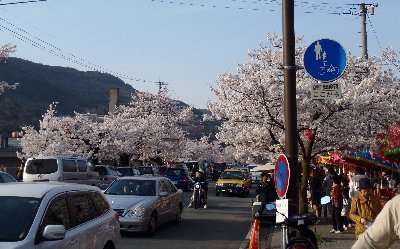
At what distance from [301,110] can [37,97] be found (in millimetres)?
136841

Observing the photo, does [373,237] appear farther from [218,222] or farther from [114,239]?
[218,222]

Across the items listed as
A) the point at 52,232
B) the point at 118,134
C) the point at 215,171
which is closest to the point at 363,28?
the point at 52,232

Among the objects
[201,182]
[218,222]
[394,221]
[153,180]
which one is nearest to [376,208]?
[394,221]

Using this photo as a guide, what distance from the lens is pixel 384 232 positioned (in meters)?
4.02

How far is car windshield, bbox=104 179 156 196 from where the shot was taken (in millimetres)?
16391

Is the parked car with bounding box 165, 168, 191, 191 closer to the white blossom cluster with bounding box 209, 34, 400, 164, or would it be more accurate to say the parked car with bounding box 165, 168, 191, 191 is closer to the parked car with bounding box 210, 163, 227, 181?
the white blossom cluster with bounding box 209, 34, 400, 164

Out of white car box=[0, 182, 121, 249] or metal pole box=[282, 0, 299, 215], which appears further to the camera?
metal pole box=[282, 0, 299, 215]

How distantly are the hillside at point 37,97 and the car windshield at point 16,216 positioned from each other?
9559cm

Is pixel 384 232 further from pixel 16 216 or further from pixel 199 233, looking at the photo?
pixel 199 233

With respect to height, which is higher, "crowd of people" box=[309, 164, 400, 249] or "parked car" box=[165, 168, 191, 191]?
"crowd of people" box=[309, 164, 400, 249]

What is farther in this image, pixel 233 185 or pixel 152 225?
pixel 233 185

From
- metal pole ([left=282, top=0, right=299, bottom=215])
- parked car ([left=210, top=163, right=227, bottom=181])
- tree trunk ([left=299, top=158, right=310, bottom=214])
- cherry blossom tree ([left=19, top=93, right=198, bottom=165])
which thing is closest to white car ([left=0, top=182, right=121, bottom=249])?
metal pole ([left=282, top=0, right=299, bottom=215])

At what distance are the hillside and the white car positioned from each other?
94.3 metres

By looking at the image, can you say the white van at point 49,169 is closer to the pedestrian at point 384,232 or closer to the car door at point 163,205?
the car door at point 163,205
